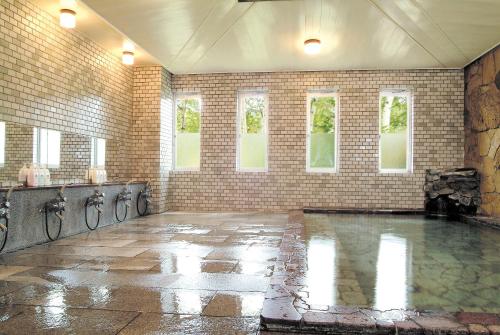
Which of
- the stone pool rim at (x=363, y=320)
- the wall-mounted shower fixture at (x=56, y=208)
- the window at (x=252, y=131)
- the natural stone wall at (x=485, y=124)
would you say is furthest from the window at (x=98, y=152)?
the natural stone wall at (x=485, y=124)

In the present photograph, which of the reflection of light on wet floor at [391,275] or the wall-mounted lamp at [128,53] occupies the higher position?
the wall-mounted lamp at [128,53]

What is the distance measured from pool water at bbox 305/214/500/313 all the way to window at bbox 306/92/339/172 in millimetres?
2690

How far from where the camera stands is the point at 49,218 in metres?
5.20

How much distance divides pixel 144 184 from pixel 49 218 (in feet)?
10.9

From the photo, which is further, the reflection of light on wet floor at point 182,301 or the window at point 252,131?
the window at point 252,131

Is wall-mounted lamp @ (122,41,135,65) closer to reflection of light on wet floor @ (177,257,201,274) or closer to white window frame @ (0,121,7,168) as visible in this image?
white window frame @ (0,121,7,168)

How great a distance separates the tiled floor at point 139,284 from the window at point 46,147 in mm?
1278

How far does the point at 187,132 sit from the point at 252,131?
1560 millimetres

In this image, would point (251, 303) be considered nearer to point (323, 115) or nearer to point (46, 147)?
point (46, 147)

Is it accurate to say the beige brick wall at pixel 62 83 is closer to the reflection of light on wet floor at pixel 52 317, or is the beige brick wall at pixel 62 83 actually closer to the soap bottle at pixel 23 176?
the soap bottle at pixel 23 176

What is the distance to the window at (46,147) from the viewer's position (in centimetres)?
571

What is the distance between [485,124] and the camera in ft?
25.5

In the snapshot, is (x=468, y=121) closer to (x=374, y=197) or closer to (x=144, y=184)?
(x=374, y=197)

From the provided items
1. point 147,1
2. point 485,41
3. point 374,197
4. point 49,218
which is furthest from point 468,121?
point 49,218
